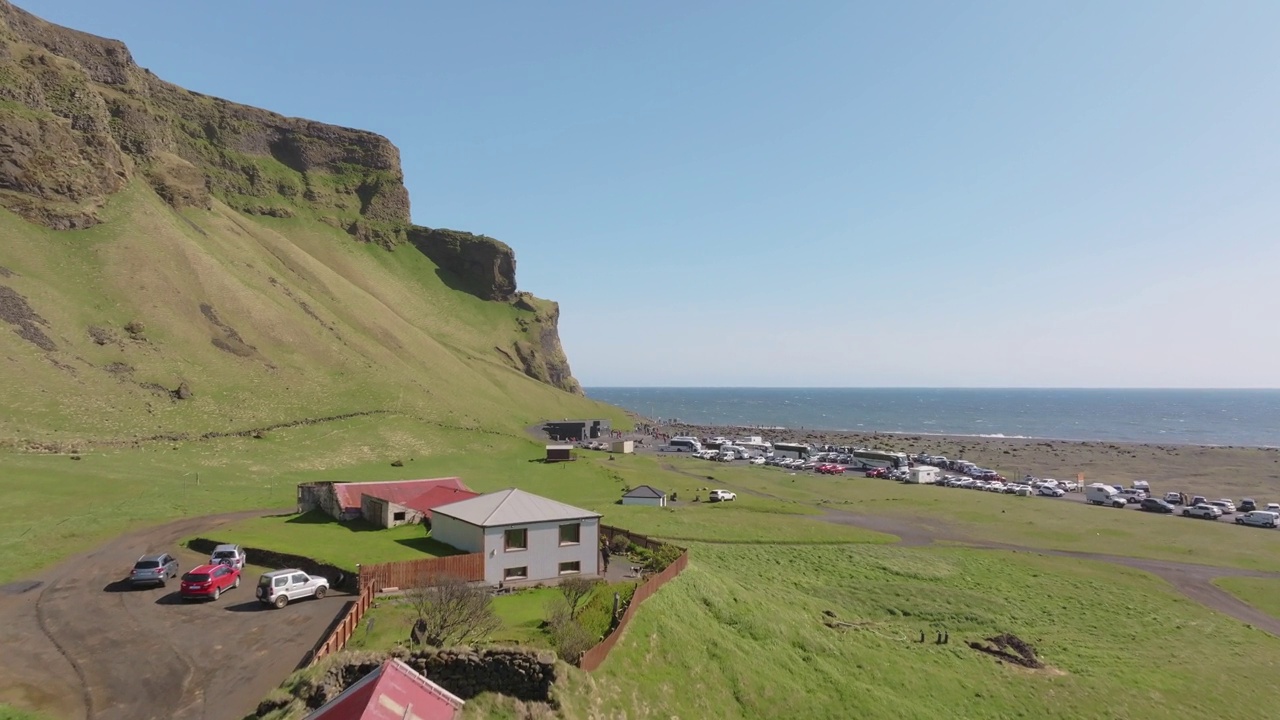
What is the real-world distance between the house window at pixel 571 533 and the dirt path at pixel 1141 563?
30.4 meters

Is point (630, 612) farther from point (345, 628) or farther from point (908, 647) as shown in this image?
point (908, 647)

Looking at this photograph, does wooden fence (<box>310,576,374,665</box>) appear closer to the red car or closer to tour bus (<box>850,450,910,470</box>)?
the red car

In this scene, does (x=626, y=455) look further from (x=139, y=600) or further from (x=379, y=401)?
(x=139, y=600)

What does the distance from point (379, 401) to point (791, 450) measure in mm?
64471

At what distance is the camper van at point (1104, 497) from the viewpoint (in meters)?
74.4

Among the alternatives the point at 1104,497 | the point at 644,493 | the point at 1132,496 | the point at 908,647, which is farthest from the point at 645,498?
the point at 1132,496

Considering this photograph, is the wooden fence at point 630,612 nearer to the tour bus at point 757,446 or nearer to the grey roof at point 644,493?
the grey roof at point 644,493

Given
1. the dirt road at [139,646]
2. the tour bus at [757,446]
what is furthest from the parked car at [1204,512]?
the dirt road at [139,646]

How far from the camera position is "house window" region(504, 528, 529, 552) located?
102 ft

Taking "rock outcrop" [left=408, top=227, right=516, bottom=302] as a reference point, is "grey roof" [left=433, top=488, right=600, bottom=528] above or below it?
below

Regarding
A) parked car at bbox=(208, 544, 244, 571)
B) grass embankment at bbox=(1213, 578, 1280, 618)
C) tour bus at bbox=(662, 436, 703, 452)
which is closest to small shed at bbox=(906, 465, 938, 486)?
tour bus at bbox=(662, 436, 703, 452)

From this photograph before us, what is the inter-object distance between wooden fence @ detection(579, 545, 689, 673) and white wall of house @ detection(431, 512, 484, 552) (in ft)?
27.9

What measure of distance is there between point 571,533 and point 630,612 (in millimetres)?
8777

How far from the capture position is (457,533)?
33.6 m
